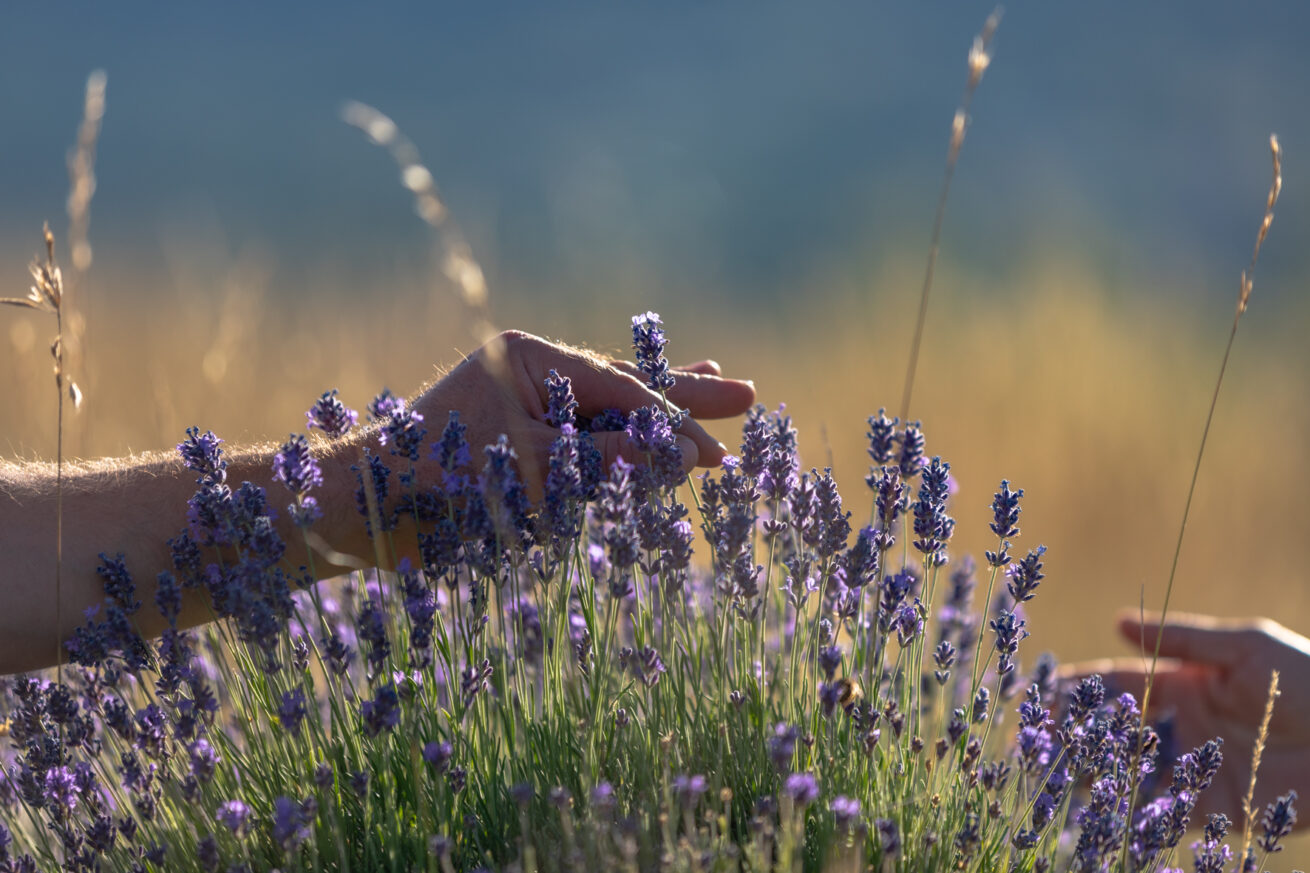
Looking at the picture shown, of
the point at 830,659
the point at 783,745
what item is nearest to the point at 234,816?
the point at 783,745

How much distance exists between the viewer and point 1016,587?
159 centimetres

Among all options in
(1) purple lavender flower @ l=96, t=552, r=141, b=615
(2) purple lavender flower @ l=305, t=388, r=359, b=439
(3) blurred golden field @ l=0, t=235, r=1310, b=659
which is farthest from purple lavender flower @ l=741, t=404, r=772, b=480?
(3) blurred golden field @ l=0, t=235, r=1310, b=659

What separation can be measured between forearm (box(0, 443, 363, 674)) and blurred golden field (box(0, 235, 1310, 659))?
1.22 meters

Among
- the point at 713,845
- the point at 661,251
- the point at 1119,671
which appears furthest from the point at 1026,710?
the point at 661,251

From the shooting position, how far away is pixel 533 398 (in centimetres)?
197

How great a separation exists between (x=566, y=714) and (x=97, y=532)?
95 centimetres

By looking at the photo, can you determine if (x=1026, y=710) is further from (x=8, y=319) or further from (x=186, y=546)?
(x=8, y=319)

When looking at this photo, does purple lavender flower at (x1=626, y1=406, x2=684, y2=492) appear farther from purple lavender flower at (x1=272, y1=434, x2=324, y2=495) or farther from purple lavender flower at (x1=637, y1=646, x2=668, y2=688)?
purple lavender flower at (x1=272, y1=434, x2=324, y2=495)

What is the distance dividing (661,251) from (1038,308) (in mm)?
11062

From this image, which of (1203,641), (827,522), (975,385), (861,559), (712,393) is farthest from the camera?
(975,385)

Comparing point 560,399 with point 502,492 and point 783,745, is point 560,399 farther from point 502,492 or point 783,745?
point 783,745

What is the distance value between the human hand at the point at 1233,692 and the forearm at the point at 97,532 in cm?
203

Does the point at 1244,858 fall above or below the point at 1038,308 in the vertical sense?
below

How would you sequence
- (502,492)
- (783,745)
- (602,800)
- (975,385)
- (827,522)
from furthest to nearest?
(975,385)
(827,522)
(502,492)
(783,745)
(602,800)
